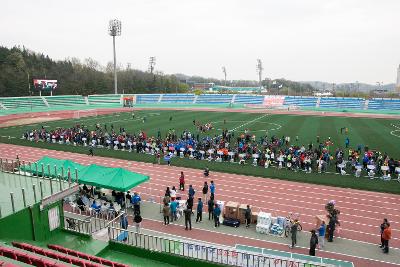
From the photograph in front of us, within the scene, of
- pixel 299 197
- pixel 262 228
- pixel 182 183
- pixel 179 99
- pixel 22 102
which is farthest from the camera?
pixel 179 99

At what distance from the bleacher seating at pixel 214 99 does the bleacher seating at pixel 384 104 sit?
2880 cm

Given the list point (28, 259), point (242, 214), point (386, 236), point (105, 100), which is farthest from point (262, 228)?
point (105, 100)

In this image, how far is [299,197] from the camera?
17688mm

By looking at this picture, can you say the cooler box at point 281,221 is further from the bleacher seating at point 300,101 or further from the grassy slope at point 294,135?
the bleacher seating at point 300,101

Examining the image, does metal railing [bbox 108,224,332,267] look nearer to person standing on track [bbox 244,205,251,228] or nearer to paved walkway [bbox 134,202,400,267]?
paved walkway [bbox 134,202,400,267]

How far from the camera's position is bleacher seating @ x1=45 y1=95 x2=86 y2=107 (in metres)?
69.9

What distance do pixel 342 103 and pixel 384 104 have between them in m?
7.28

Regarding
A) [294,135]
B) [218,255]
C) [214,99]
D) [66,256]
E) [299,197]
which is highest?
[214,99]

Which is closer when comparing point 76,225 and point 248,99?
point 76,225

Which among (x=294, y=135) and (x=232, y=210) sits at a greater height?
(x=294, y=135)

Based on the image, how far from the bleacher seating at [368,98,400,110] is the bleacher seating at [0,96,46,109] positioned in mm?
64979

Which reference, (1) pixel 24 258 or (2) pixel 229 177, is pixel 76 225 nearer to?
(1) pixel 24 258

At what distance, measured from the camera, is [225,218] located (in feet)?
47.7

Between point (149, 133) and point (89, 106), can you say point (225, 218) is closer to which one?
point (149, 133)
